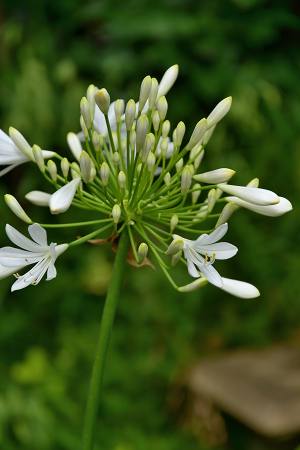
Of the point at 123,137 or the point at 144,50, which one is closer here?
the point at 123,137

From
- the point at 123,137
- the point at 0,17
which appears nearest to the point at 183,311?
the point at 0,17

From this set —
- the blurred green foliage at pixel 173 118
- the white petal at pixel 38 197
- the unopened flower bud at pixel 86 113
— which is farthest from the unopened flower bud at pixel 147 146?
the blurred green foliage at pixel 173 118

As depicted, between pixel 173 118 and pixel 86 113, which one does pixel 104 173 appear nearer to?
pixel 86 113

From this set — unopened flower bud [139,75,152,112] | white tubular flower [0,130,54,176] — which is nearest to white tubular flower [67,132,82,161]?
white tubular flower [0,130,54,176]

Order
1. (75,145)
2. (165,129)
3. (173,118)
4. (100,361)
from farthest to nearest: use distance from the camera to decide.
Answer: (173,118) < (75,145) < (165,129) < (100,361)

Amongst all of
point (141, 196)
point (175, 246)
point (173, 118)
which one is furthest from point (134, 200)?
point (173, 118)

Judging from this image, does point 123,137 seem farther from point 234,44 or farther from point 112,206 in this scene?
point 234,44

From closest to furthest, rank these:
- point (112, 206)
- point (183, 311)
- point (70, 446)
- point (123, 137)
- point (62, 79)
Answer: point (112, 206) → point (123, 137) → point (70, 446) → point (62, 79) → point (183, 311)
